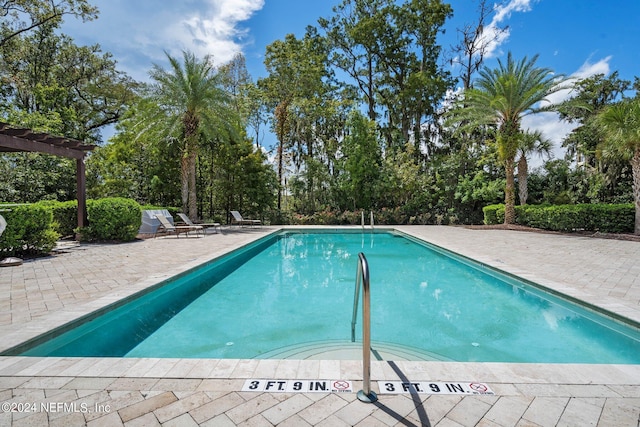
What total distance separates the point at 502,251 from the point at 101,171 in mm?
18525

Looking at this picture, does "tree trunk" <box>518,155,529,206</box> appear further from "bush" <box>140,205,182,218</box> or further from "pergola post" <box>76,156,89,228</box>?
"pergola post" <box>76,156,89,228</box>

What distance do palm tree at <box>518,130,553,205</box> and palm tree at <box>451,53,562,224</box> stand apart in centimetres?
69

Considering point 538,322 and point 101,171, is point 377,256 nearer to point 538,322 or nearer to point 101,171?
point 538,322

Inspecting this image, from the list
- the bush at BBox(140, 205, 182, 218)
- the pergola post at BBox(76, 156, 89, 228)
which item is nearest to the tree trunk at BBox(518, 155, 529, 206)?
the bush at BBox(140, 205, 182, 218)

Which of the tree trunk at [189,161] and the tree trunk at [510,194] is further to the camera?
the tree trunk at [189,161]

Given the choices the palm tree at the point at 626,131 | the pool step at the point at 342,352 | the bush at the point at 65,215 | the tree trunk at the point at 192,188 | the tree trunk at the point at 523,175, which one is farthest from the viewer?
the tree trunk at the point at 192,188

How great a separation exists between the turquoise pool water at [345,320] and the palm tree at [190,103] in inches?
376

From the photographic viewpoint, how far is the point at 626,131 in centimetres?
1074

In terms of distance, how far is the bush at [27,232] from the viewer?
23.3 ft

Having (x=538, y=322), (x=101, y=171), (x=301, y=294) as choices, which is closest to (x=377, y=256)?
(x=301, y=294)

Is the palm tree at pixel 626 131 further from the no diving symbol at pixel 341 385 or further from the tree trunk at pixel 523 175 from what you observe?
the no diving symbol at pixel 341 385

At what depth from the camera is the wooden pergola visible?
24.3ft

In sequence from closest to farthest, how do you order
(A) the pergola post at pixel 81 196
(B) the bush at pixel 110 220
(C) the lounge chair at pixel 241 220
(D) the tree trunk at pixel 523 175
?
1. (A) the pergola post at pixel 81 196
2. (B) the bush at pixel 110 220
3. (D) the tree trunk at pixel 523 175
4. (C) the lounge chair at pixel 241 220

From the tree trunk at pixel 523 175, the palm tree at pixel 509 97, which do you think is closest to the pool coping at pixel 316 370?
the palm tree at pixel 509 97
